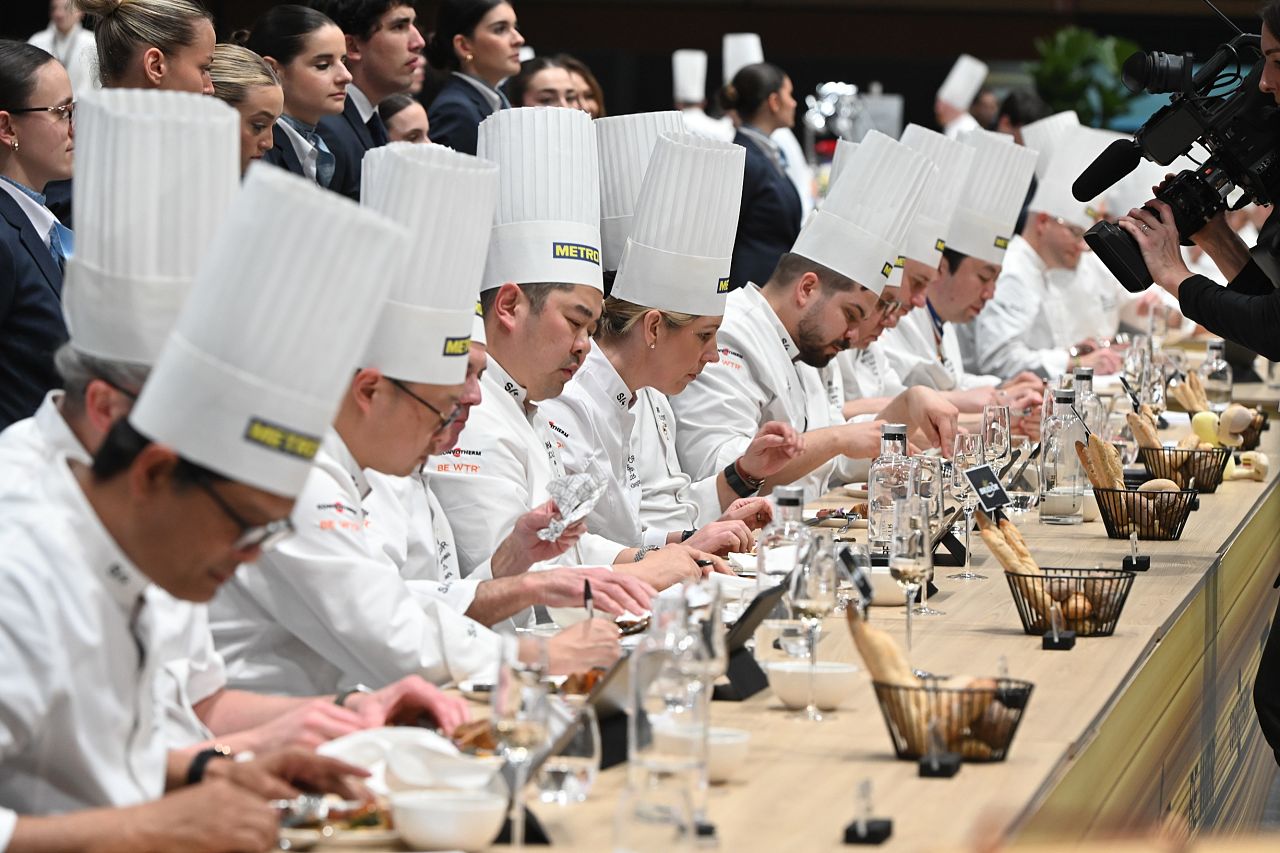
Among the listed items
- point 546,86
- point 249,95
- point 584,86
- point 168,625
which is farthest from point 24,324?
point 584,86

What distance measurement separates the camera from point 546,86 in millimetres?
6016

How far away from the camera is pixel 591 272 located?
3.36 m

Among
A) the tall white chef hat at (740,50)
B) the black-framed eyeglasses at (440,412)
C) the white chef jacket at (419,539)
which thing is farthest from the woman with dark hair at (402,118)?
the tall white chef hat at (740,50)

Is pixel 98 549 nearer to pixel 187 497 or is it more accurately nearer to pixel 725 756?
pixel 187 497

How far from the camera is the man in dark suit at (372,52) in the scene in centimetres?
518

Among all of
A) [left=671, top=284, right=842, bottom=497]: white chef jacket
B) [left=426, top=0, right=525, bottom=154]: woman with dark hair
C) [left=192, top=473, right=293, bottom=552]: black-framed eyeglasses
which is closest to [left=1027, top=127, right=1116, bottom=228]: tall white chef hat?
[left=426, top=0, right=525, bottom=154]: woman with dark hair

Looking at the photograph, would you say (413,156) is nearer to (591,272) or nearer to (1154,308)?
(591,272)

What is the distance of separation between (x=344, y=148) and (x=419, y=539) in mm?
2377

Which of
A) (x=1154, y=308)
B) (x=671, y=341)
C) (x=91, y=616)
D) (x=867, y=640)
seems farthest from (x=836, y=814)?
(x=1154, y=308)

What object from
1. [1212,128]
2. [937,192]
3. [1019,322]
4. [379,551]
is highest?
[1212,128]

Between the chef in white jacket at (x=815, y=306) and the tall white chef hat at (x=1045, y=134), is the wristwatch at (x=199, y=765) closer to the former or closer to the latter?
the chef in white jacket at (x=815, y=306)

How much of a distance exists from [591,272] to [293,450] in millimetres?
1697

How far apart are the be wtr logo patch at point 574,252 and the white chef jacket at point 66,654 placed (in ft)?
5.30

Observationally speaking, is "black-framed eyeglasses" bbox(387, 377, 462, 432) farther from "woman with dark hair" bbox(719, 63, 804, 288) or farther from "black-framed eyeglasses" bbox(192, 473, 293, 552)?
"woman with dark hair" bbox(719, 63, 804, 288)
